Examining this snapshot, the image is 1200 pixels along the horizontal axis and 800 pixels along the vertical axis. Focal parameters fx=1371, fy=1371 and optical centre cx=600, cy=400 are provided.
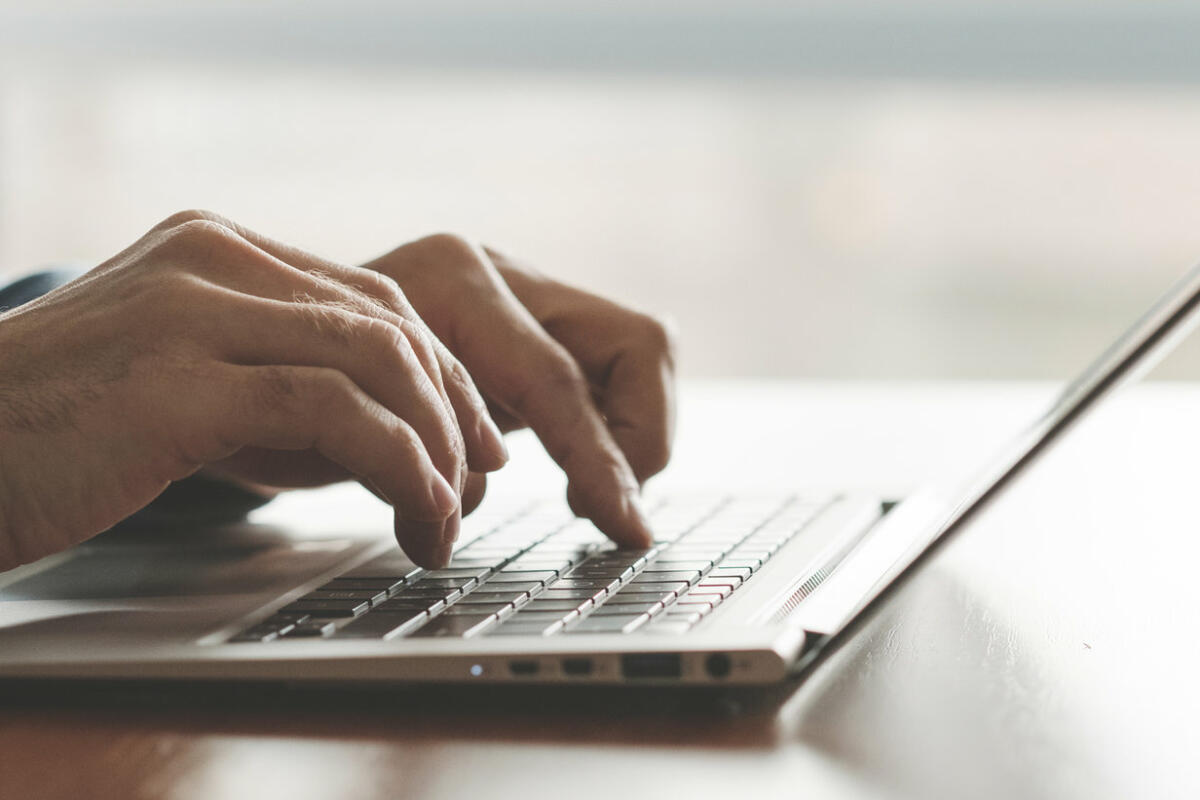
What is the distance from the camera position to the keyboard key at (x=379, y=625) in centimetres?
43

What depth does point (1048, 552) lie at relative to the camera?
26.5 inches

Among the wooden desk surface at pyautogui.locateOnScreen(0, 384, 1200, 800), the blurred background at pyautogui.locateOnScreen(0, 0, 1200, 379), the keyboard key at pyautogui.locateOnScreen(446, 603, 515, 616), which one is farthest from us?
Answer: the blurred background at pyautogui.locateOnScreen(0, 0, 1200, 379)

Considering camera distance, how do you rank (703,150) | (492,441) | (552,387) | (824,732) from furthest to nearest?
(703,150), (552,387), (492,441), (824,732)

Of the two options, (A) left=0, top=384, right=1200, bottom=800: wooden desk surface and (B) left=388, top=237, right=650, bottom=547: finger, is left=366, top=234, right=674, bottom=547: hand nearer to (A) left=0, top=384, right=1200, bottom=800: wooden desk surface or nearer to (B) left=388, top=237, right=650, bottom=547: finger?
(B) left=388, top=237, right=650, bottom=547: finger

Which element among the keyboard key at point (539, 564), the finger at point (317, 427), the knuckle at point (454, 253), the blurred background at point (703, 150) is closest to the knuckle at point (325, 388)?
the finger at point (317, 427)

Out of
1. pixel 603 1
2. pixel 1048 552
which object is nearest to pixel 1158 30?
pixel 603 1

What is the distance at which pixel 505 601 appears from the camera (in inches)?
18.5

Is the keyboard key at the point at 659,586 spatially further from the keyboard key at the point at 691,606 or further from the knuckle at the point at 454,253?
the knuckle at the point at 454,253

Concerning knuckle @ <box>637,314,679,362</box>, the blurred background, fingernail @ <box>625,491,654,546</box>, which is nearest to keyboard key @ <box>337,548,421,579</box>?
fingernail @ <box>625,491,654,546</box>

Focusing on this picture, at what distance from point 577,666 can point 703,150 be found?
266 centimetres

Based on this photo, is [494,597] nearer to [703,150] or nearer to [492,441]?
[492,441]

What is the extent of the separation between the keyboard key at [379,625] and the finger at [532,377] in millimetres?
184

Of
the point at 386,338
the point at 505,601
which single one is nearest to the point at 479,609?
the point at 505,601

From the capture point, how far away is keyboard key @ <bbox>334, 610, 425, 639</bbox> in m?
0.43
